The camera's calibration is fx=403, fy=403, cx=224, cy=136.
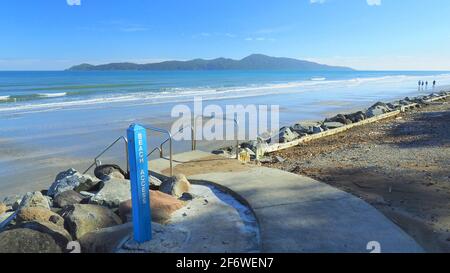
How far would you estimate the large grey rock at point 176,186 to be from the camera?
6156 mm

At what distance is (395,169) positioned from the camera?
8.62 m

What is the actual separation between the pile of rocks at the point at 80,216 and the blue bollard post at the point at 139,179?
1.08ft

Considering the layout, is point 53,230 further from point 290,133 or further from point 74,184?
point 290,133

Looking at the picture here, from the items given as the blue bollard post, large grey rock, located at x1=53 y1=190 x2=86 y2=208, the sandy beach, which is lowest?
the sandy beach

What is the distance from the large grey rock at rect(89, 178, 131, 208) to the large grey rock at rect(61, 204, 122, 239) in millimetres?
549

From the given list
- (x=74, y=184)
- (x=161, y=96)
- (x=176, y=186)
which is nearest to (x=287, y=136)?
(x=176, y=186)

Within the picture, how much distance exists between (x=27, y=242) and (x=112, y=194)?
5.94ft

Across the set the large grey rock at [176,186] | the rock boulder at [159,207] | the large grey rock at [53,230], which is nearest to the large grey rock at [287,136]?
the large grey rock at [176,186]

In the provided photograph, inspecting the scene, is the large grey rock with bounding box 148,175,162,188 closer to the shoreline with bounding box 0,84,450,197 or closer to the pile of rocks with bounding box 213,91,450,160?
the pile of rocks with bounding box 213,91,450,160

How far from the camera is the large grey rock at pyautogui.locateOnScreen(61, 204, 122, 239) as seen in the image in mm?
4715

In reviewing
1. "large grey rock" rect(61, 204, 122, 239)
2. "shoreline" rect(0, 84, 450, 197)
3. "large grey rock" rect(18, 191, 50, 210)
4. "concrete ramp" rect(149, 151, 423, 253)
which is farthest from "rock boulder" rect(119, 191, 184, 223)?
"shoreline" rect(0, 84, 450, 197)
